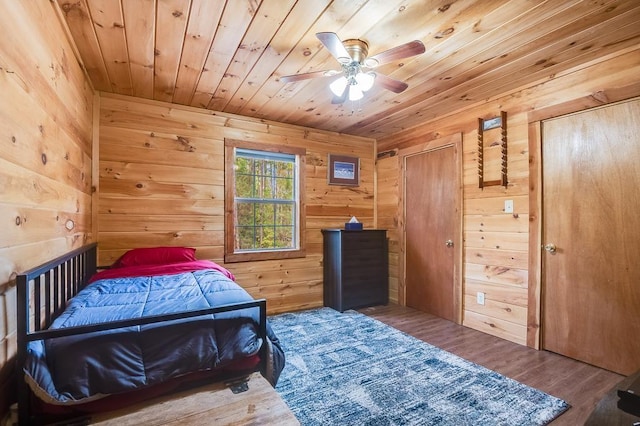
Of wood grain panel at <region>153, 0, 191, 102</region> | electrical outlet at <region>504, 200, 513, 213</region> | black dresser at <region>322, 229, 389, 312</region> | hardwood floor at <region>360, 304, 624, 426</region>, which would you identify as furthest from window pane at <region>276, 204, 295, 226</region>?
electrical outlet at <region>504, 200, 513, 213</region>

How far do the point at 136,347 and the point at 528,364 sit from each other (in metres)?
2.67

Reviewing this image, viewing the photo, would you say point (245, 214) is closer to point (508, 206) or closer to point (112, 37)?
point (112, 37)

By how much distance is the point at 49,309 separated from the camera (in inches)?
62.3

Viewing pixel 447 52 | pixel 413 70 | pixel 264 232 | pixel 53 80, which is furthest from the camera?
pixel 264 232

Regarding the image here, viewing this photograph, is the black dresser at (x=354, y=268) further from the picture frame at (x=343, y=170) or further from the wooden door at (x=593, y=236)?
the wooden door at (x=593, y=236)

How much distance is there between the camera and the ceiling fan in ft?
5.55

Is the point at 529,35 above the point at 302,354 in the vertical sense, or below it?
above

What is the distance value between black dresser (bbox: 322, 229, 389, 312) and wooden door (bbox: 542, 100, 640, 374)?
1.74 m

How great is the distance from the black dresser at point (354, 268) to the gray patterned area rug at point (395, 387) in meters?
0.86

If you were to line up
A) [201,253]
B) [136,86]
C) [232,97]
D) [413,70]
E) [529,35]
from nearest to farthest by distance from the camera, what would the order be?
[529,35], [413,70], [136,86], [232,97], [201,253]

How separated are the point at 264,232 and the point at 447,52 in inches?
103

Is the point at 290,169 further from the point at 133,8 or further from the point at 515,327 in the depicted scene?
the point at 515,327

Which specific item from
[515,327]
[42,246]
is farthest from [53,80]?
[515,327]

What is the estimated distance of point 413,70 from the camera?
2.36 m
